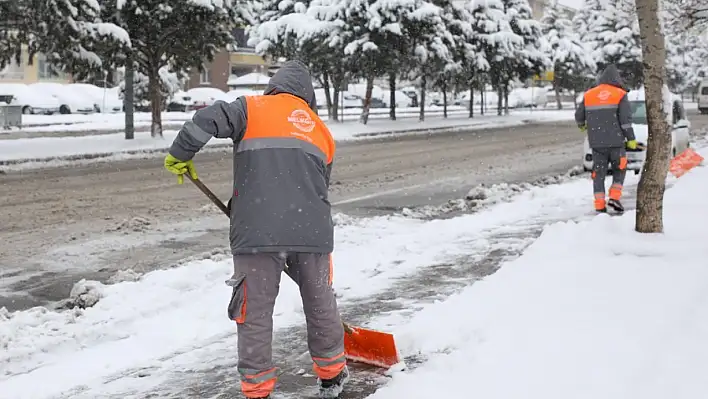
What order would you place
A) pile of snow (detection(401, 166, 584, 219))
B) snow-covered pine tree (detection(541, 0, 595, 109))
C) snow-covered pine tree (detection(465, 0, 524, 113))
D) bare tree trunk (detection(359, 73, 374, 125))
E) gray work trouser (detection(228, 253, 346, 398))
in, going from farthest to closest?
snow-covered pine tree (detection(541, 0, 595, 109)) < snow-covered pine tree (detection(465, 0, 524, 113)) < bare tree trunk (detection(359, 73, 374, 125)) < pile of snow (detection(401, 166, 584, 219)) < gray work trouser (detection(228, 253, 346, 398))

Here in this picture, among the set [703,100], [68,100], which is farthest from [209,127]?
[703,100]

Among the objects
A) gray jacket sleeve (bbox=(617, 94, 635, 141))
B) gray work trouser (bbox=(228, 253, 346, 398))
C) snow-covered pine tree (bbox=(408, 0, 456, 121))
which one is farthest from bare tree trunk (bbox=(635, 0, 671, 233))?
snow-covered pine tree (bbox=(408, 0, 456, 121))

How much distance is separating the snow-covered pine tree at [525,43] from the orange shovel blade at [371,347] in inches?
1497

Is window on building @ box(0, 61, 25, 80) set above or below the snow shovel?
above

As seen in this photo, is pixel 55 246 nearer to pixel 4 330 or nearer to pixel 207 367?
pixel 4 330

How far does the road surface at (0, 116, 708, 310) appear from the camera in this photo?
25.8 ft

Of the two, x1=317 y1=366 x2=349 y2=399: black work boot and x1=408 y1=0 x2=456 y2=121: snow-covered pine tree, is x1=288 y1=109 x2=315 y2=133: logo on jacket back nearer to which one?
x1=317 y1=366 x2=349 y2=399: black work boot

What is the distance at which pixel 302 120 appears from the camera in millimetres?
4172

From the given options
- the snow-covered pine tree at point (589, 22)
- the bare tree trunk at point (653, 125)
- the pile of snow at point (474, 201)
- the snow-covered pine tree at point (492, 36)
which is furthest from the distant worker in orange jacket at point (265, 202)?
the snow-covered pine tree at point (589, 22)

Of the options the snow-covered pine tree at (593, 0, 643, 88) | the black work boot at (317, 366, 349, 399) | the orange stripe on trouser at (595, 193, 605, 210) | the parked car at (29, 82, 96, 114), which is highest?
the snow-covered pine tree at (593, 0, 643, 88)

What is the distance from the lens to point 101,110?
46188mm

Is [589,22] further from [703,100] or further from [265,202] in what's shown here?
[265,202]

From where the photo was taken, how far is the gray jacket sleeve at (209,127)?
394 centimetres

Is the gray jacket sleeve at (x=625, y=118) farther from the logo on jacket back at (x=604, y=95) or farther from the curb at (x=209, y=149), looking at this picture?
the curb at (x=209, y=149)
